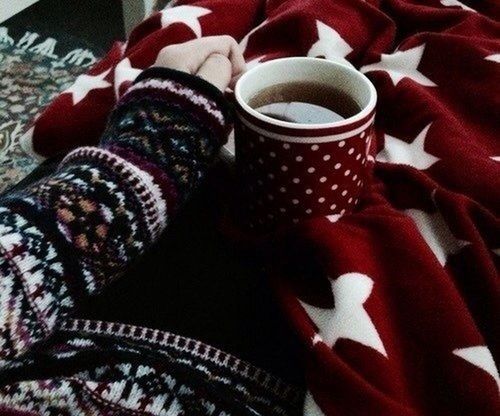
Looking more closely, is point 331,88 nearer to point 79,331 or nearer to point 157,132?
point 157,132

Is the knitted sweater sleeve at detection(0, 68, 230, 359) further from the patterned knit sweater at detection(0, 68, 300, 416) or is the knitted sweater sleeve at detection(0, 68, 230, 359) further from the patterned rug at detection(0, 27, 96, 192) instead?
the patterned rug at detection(0, 27, 96, 192)

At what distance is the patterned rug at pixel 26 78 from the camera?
1110mm

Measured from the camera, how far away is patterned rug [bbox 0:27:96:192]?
43.7 inches

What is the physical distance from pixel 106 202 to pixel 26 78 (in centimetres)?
101

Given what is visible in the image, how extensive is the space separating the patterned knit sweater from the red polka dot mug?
49 millimetres

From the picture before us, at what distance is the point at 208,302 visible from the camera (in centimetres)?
42

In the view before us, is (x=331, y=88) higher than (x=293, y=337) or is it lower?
higher

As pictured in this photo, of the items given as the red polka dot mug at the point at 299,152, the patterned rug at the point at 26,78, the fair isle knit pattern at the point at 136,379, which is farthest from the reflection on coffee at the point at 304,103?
the patterned rug at the point at 26,78

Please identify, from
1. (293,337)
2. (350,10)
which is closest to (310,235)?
(293,337)

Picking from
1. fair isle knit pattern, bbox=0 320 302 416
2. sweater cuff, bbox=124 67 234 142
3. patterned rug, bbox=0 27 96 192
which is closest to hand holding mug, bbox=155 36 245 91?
sweater cuff, bbox=124 67 234 142

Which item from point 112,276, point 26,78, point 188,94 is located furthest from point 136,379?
point 26,78

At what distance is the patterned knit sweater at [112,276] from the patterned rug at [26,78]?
718mm

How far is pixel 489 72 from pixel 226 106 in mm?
240

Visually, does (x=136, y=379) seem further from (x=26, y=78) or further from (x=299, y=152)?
(x=26, y=78)
